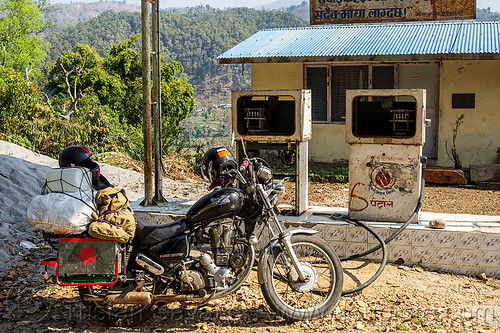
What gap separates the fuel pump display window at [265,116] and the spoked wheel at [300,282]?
2128 millimetres

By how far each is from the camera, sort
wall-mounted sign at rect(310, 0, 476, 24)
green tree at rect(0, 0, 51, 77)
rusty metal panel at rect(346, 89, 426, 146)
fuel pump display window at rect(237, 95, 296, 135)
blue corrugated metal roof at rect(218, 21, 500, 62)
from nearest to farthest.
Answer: rusty metal panel at rect(346, 89, 426, 146)
fuel pump display window at rect(237, 95, 296, 135)
wall-mounted sign at rect(310, 0, 476, 24)
blue corrugated metal roof at rect(218, 21, 500, 62)
green tree at rect(0, 0, 51, 77)

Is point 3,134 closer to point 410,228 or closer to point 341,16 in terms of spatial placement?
point 341,16

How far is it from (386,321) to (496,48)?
793 cm

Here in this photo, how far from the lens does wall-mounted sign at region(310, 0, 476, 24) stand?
11211mm

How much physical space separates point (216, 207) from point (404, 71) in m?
9.15

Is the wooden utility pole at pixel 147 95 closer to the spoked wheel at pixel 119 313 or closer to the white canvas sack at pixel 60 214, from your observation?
the spoked wheel at pixel 119 313

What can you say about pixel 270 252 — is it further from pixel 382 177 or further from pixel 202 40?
pixel 202 40

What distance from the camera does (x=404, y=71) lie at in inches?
495

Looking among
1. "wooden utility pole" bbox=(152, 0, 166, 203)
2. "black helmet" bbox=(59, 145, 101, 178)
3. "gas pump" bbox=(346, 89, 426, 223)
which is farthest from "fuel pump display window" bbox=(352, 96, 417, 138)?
"black helmet" bbox=(59, 145, 101, 178)

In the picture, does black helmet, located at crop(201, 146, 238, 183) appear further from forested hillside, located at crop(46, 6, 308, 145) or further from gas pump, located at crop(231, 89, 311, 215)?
forested hillside, located at crop(46, 6, 308, 145)

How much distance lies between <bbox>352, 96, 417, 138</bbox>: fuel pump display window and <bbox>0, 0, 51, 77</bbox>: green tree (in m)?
48.5

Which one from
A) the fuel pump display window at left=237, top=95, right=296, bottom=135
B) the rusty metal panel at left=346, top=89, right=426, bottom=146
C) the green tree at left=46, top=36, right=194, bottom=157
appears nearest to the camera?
the rusty metal panel at left=346, top=89, right=426, bottom=146

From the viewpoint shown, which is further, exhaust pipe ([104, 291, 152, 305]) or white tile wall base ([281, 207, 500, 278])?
white tile wall base ([281, 207, 500, 278])

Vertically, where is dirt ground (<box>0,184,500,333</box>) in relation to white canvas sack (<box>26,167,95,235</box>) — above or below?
→ below
